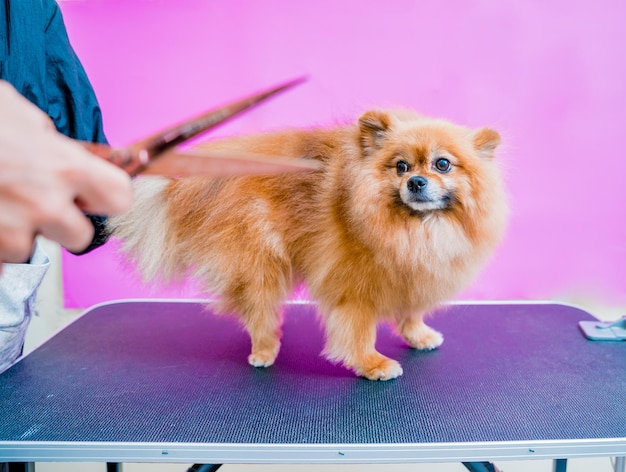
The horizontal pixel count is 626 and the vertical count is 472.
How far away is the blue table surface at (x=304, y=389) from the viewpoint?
0.92 metres

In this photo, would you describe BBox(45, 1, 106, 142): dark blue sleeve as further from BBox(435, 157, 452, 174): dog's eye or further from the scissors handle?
the scissors handle

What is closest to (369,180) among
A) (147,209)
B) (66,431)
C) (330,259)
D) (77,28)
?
(330,259)

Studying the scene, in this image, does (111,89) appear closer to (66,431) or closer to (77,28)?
(77,28)

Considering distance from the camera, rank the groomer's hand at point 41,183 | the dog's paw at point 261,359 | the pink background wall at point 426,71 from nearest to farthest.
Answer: the groomer's hand at point 41,183, the dog's paw at point 261,359, the pink background wall at point 426,71

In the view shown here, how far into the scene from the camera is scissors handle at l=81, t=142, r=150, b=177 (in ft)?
1.11

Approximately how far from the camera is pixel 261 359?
1.21 m

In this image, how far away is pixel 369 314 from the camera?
1138 mm

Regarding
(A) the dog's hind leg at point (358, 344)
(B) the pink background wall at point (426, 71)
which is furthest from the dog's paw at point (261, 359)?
(B) the pink background wall at point (426, 71)

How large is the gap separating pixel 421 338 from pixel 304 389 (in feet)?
1.18

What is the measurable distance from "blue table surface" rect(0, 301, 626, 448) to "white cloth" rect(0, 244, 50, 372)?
106mm

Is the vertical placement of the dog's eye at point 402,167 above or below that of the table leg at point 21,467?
above

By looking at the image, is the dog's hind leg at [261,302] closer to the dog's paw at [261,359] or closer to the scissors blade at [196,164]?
the dog's paw at [261,359]

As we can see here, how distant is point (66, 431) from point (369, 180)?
68 centimetres

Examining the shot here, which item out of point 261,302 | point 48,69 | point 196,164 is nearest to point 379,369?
point 261,302
